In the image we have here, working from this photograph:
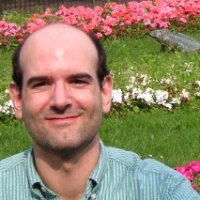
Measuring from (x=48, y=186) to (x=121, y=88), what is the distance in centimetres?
694

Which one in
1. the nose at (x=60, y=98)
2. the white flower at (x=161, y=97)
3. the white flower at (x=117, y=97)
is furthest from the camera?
the white flower at (x=161, y=97)

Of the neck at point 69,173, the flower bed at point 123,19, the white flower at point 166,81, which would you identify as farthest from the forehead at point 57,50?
the flower bed at point 123,19

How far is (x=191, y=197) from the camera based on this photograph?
2600mm

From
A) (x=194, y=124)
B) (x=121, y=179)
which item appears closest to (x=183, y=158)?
(x=194, y=124)

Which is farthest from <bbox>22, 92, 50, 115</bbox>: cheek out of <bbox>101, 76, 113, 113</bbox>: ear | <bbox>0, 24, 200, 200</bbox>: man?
<bbox>101, 76, 113, 113</bbox>: ear

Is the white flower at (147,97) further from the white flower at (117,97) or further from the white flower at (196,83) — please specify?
the white flower at (196,83)

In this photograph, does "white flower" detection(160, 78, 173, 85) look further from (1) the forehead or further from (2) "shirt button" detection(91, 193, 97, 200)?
(2) "shirt button" detection(91, 193, 97, 200)

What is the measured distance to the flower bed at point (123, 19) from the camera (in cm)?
1625

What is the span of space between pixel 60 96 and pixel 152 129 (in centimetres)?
562

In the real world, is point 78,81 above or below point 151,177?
above

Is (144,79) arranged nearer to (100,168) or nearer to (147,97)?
(147,97)

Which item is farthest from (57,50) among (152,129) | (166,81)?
(166,81)

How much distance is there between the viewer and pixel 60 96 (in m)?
2.59

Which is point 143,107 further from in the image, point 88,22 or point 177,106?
point 88,22
